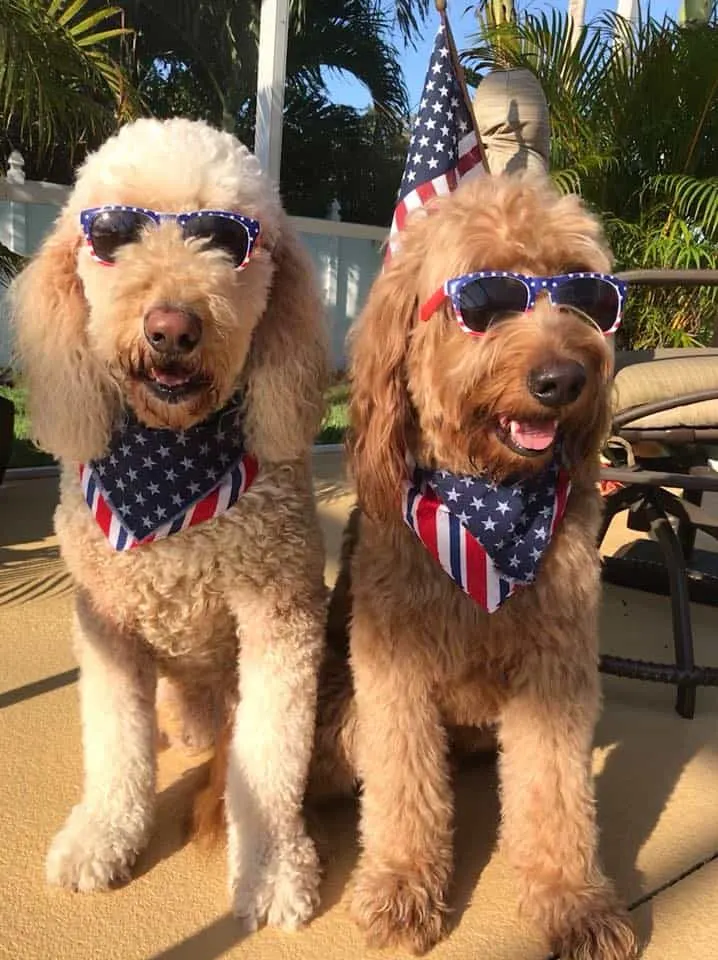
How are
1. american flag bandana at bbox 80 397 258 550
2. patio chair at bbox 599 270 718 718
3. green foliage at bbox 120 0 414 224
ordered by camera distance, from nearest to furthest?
american flag bandana at bbox 80 397 258 550, patio chair at bbox 599 270 718 718, green foliage at bbox 120 0 414 224

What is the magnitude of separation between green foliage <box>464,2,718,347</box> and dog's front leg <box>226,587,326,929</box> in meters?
4.75

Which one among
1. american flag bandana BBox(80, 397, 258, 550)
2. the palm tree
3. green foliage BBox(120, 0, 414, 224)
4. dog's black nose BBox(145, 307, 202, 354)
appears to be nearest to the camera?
dog's black nose BBox(145, 307, 202, 354)

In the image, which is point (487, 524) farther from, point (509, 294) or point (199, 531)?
point (199, 531)

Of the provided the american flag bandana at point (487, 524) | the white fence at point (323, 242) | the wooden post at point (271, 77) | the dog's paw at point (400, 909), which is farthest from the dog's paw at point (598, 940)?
the wooden post at point (271, 77)

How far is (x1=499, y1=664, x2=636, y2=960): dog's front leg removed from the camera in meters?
1.77

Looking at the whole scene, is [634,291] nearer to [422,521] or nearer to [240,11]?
[240,11]

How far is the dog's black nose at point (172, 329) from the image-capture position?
5.10ft

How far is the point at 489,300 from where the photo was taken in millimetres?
1676

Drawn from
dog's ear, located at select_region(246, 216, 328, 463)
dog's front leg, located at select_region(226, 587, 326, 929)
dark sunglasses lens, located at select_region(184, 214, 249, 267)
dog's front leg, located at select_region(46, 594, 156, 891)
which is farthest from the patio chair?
dog's front leg, located at select_region(46, 594, 156, 891)

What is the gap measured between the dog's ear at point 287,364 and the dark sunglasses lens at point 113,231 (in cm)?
31

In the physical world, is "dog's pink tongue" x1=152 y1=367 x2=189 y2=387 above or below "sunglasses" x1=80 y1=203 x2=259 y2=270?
below

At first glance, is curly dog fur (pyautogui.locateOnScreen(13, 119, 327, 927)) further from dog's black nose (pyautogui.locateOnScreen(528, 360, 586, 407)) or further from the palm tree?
the palm tree

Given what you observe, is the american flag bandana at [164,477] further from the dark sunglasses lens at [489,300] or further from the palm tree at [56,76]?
the palm tree at [56,76]

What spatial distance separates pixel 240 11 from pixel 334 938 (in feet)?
18.8
